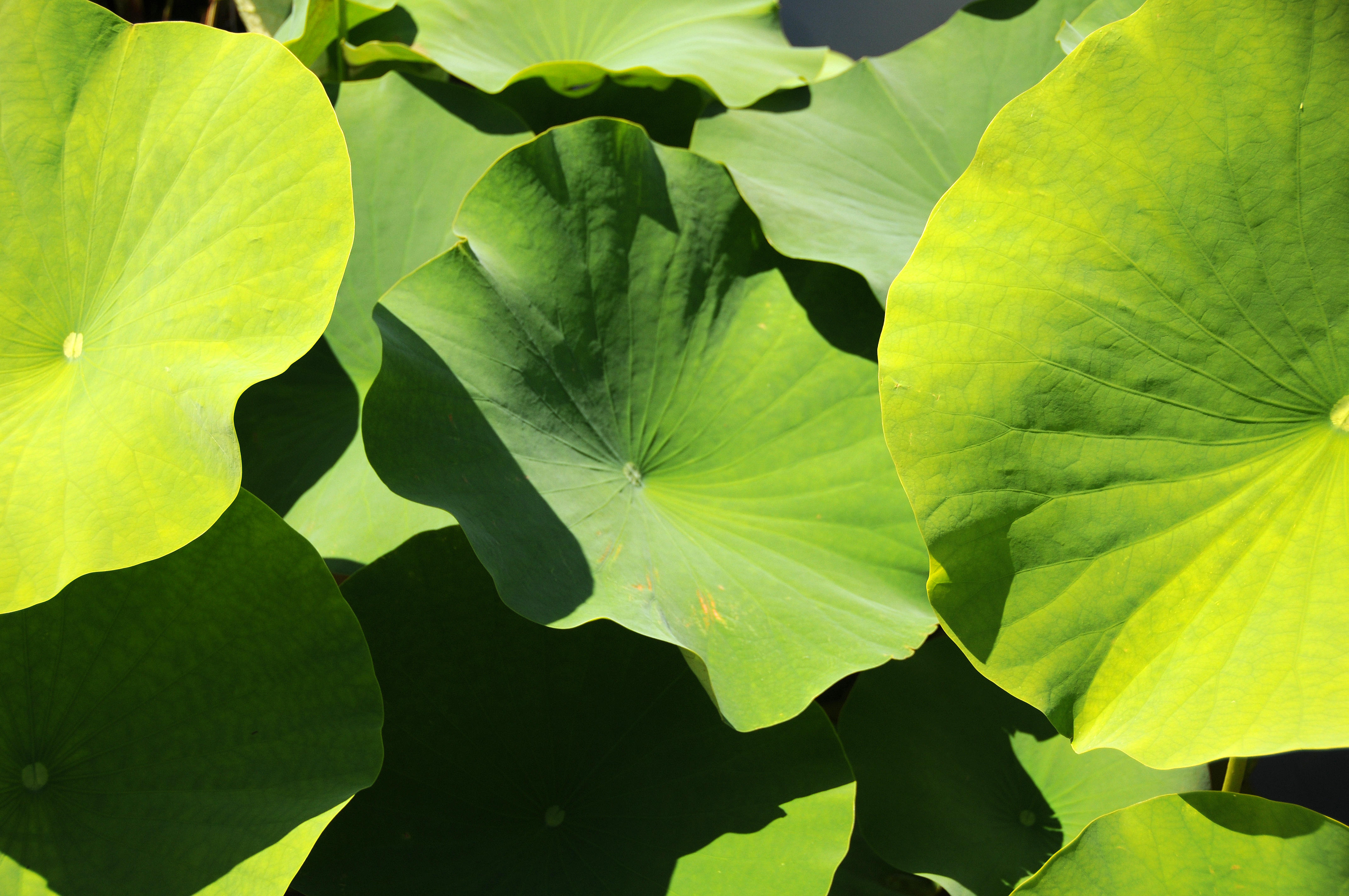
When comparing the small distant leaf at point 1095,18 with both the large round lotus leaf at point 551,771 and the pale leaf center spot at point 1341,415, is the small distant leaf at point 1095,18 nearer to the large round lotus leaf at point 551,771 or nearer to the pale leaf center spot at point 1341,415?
the pale leaf center spot at point 1341,415

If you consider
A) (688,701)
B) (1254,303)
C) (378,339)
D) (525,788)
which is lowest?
(525,788)

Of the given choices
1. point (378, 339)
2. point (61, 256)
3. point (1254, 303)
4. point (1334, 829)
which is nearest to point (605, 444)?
point (378, 339)

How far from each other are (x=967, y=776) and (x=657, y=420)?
63cm

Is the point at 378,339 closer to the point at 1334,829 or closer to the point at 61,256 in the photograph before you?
the point at 61,256

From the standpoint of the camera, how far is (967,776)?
113 centimetres

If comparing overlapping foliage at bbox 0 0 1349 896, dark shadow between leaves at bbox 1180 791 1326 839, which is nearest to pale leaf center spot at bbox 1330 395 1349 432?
overlapping foliage at bbox 0 0 1349 896

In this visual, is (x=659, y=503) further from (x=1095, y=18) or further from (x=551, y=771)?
(x=1095, y=18)

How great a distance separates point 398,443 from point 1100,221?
0.78 meters

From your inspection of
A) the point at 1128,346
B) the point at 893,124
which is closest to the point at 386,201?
the point at 893,124

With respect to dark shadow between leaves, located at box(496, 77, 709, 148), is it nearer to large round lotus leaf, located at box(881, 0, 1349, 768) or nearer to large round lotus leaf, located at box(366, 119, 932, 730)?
large round lotus leaf, located at box(366, 119, 932, 730)

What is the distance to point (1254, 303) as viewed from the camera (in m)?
0.85

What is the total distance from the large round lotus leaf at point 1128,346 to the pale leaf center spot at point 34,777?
2.95ft

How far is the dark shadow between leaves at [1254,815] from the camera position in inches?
31.9

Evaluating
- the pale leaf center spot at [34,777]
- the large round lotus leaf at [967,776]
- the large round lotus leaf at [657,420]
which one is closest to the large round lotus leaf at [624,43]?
the large round lotus leaf at [657,420]
